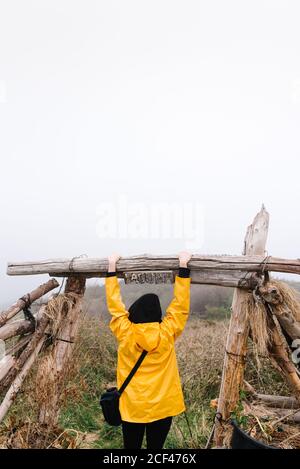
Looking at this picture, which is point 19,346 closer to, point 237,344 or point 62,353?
point 62,353

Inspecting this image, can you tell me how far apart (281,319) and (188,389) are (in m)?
3.34

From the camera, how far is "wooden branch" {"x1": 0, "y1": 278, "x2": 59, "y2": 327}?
516 cm

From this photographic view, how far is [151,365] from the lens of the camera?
11.7 ft

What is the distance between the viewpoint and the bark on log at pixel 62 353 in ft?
16.2

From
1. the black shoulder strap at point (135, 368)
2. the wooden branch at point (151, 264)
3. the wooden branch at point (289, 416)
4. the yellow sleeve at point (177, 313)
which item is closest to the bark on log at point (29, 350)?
the wooden branch at point (151, 264)

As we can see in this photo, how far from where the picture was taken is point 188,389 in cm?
710

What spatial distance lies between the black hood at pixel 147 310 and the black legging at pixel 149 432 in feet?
3.13

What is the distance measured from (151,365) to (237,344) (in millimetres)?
1266

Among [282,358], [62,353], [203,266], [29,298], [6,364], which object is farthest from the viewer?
[29,298]

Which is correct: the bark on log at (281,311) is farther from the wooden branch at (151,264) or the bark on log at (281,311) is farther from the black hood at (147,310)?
the black hood at (147,310)

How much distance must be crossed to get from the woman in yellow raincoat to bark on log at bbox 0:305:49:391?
1792mm

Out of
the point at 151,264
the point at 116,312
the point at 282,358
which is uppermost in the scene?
the point at 151,264

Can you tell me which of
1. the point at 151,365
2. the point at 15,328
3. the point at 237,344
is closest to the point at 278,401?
the point at 237,344
